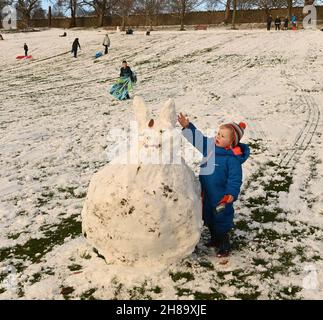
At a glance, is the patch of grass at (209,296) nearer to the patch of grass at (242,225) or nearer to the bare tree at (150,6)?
the patch of grass at (242,225)

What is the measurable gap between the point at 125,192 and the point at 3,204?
326cm

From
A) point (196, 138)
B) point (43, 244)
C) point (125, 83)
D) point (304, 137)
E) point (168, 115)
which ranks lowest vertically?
point (43, 244)

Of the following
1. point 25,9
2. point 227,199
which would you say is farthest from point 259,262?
point 25,9

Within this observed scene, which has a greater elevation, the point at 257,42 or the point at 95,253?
the point at 257,42

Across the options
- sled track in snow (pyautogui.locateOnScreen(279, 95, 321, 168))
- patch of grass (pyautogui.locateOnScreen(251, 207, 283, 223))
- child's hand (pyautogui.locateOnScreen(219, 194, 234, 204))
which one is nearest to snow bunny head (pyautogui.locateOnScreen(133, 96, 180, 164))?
child's hand (pyautogui.locateOnScreen(219, 194, 234, 204))

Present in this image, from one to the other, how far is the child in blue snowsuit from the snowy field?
523 mm

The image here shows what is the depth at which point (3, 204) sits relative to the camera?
627 centimetres

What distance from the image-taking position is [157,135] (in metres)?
3.91

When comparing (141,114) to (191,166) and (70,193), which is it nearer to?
(70,193)

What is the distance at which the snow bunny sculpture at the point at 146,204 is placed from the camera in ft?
12.5

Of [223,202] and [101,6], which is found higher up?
[101,6]

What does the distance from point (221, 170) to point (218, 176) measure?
0.23 ft

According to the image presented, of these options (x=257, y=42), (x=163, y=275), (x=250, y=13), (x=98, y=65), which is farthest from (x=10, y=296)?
(x=250, y=13)
